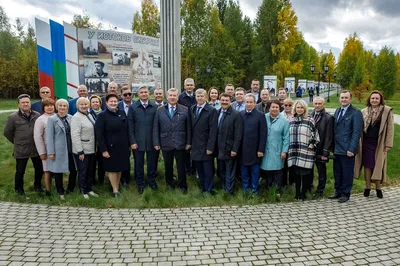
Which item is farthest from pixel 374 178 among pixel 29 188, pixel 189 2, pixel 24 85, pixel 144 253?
pixel 24 85

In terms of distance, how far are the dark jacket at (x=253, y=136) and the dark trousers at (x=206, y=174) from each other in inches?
26.0

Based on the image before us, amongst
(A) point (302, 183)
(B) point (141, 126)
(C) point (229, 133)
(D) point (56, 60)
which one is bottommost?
(A) point (302, 183)

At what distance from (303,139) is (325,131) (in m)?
0.50

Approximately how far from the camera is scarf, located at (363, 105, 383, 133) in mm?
6004

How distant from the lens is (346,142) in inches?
232

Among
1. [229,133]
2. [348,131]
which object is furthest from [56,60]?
[348,131]

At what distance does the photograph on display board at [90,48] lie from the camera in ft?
32.9

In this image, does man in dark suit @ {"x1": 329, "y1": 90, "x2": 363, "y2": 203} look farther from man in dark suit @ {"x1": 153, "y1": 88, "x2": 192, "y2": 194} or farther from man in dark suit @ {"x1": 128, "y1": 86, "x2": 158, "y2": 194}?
man in dark suit @ {"x1": 128, "y1": 86, "x2": 158, "y2": 194}

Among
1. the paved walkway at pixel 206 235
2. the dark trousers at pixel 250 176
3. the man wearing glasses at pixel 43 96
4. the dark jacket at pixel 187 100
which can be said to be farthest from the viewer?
the dark jacket at pixel 187 100

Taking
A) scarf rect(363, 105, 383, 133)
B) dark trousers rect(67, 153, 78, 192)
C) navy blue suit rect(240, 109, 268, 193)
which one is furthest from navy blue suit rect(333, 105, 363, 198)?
dark trousers rect(67, 153, 78, 192)

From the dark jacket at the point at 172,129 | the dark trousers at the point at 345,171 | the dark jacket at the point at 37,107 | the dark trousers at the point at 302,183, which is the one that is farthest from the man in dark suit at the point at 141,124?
the dark trousers at the point at 345,171

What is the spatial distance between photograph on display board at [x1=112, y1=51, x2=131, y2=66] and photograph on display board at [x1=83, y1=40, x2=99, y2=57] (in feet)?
2.06

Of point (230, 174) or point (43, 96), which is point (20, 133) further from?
point (230, 174)

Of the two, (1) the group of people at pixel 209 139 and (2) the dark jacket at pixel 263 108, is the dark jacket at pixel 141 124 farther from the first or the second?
(2) the dark jacket at pixel 263 108
